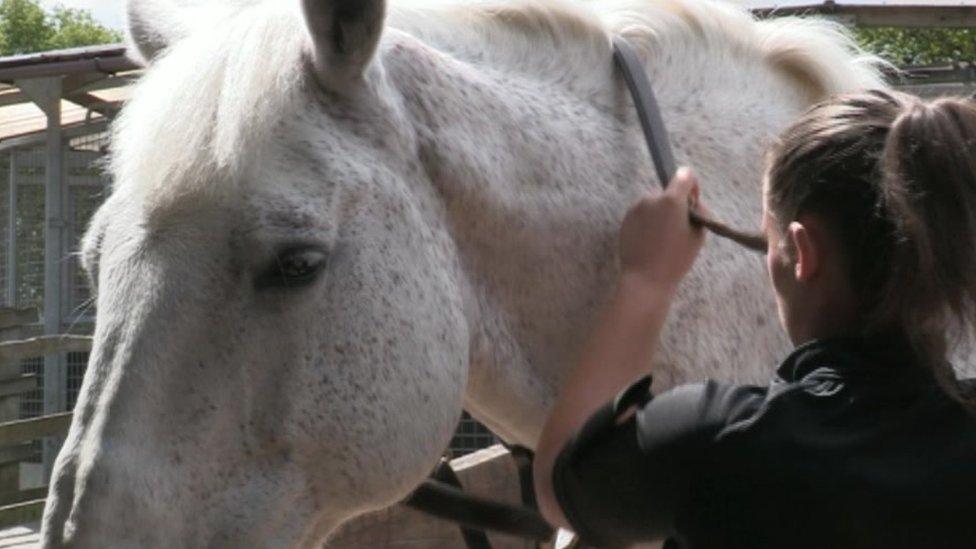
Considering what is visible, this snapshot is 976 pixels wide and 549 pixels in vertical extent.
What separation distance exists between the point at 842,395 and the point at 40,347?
7240mm

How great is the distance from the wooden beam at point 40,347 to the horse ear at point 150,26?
17.9ft

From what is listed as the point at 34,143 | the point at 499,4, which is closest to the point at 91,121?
the point at 34,143

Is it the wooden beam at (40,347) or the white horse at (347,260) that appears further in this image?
the wooden beam at (40,347)

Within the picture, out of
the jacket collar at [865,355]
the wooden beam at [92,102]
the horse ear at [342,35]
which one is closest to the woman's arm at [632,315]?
the jacket collar at [865,355]

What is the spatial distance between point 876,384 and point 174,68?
122 centimetres

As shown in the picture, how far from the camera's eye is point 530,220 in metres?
2.44

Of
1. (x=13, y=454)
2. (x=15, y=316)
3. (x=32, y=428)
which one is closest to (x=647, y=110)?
(x=32, y=428)

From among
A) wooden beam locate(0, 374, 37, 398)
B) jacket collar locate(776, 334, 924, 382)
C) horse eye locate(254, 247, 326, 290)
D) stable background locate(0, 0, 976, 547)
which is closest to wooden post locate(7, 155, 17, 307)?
stable background locate(0, 0, 976, 547)

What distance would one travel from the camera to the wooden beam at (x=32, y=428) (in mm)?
7898

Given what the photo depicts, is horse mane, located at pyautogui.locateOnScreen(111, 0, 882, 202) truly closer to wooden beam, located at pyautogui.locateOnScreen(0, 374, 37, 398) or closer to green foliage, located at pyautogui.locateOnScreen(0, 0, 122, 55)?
wooden beam, located at pyautogui.locateOnScreen(0, 374, 37, 398)

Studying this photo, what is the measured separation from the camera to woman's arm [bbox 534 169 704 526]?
6.73 ft

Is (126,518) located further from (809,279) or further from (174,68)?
(809,279)

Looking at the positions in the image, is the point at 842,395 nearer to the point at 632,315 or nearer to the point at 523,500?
the point at 632,315

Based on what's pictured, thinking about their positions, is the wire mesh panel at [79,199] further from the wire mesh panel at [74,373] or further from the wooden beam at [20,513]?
the wooden beam at [20,513]
